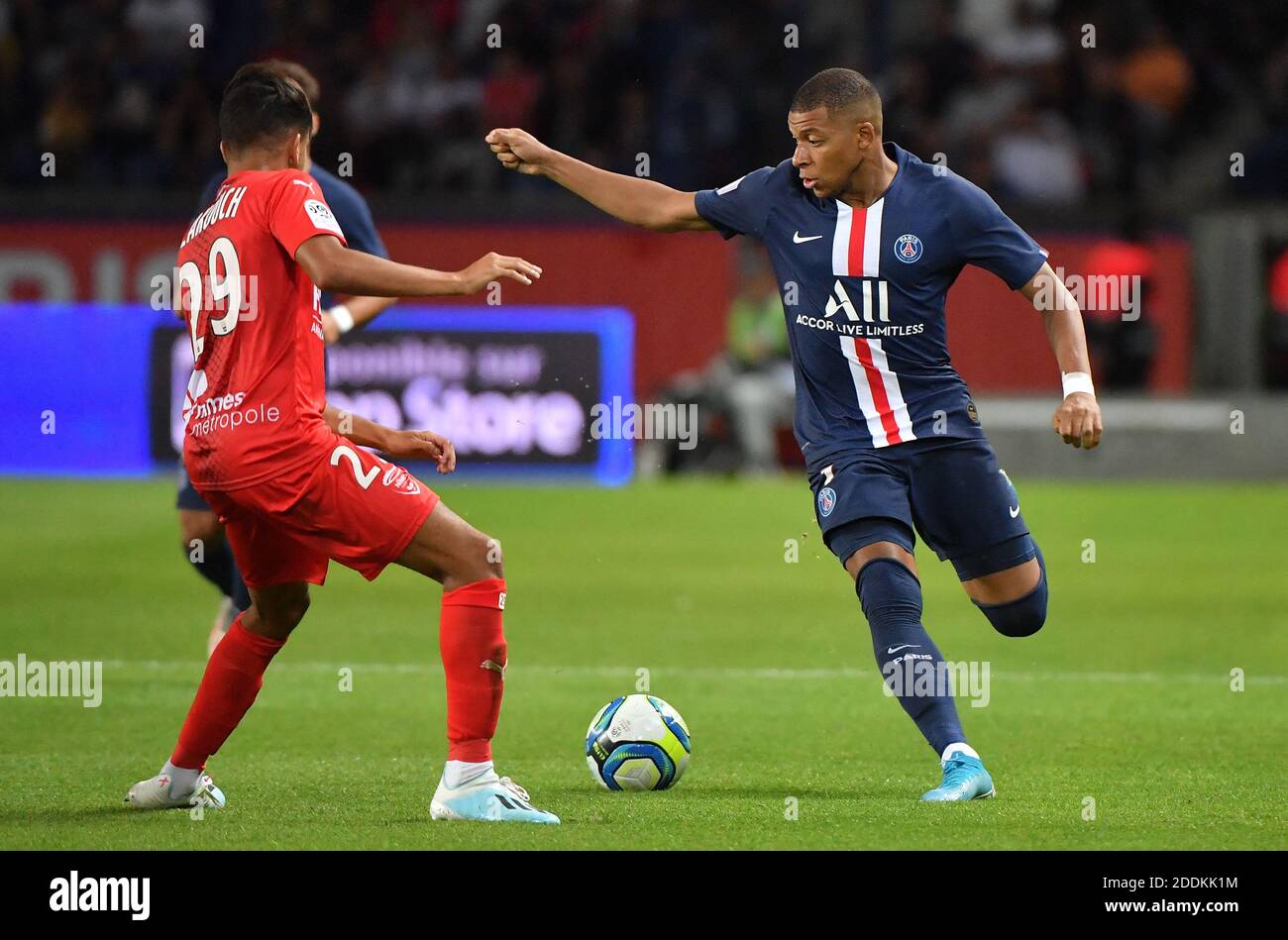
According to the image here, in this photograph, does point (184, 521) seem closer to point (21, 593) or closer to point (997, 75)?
point (21, 593)

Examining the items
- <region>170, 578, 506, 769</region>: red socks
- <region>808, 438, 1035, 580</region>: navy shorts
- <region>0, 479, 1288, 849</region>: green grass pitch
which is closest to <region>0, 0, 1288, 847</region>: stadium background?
<region>0, 479, 1288, 849</region>: green grass pitch

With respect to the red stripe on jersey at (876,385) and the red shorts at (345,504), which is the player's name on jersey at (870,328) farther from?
the red shorts at (345,504)

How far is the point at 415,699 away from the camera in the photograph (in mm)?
7652

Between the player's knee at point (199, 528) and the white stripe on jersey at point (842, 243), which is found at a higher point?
the white stripe on jersey at point (842, 243)

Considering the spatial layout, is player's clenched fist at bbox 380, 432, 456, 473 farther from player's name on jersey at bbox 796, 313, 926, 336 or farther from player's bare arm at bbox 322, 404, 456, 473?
player's name on jersey at bbox 796, 313, 926, 336

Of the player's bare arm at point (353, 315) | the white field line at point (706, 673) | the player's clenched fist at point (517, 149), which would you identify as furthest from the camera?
the white field line at point (706, 673)

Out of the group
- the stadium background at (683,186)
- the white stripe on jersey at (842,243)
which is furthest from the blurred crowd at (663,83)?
the white stripe on jersey at (842,243)

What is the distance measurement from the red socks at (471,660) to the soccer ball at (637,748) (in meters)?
0.63

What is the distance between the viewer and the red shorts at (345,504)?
5059 millimetres

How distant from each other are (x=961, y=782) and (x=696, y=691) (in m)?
2.53

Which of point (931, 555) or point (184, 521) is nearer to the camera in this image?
point (184, 521)

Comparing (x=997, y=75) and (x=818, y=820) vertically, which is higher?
(x=997, y=75)

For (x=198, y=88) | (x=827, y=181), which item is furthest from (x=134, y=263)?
(x=827, y=181)

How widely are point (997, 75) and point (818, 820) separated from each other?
15951 millimetres
